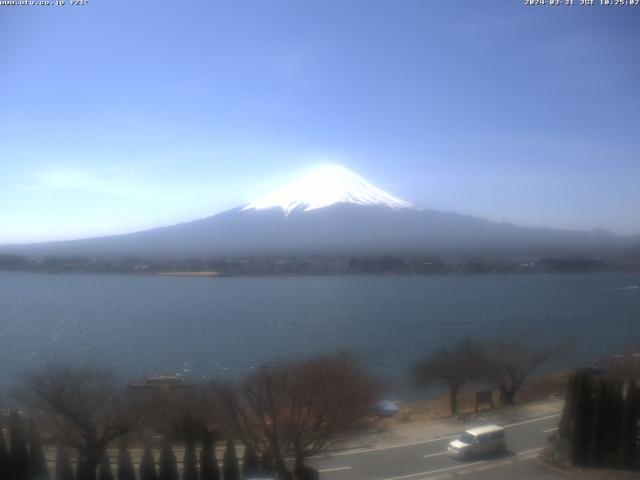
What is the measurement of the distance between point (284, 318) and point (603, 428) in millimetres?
14016

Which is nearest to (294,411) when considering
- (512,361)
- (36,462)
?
(36,462)

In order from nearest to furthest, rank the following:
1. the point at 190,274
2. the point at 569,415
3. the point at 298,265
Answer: the point at 569,415 → the point at 298,265 → the point at 190,274

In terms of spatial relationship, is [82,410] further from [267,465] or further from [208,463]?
[267,465]

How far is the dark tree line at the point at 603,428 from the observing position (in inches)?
204

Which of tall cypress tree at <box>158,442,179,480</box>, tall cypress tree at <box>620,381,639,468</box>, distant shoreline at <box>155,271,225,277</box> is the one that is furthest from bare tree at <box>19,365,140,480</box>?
distant shoreline at <box>155,271,225,277</box>

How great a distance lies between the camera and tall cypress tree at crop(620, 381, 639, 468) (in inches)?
203

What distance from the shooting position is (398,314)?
19781 mm

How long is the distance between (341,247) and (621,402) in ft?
96.9

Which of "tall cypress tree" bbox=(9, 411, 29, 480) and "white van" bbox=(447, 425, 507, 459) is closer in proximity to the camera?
"tall cypress tree" bbox=(9, 411, 29, 480)

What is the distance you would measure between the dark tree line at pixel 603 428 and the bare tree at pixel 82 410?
417 cm

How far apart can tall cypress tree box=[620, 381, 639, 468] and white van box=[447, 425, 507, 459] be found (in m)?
1.05

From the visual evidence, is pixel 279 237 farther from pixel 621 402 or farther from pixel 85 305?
pixel 621 402

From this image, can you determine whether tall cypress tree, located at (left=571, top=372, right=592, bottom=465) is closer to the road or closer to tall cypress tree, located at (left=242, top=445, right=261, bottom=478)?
the road

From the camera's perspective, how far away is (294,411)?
5.12 metres
